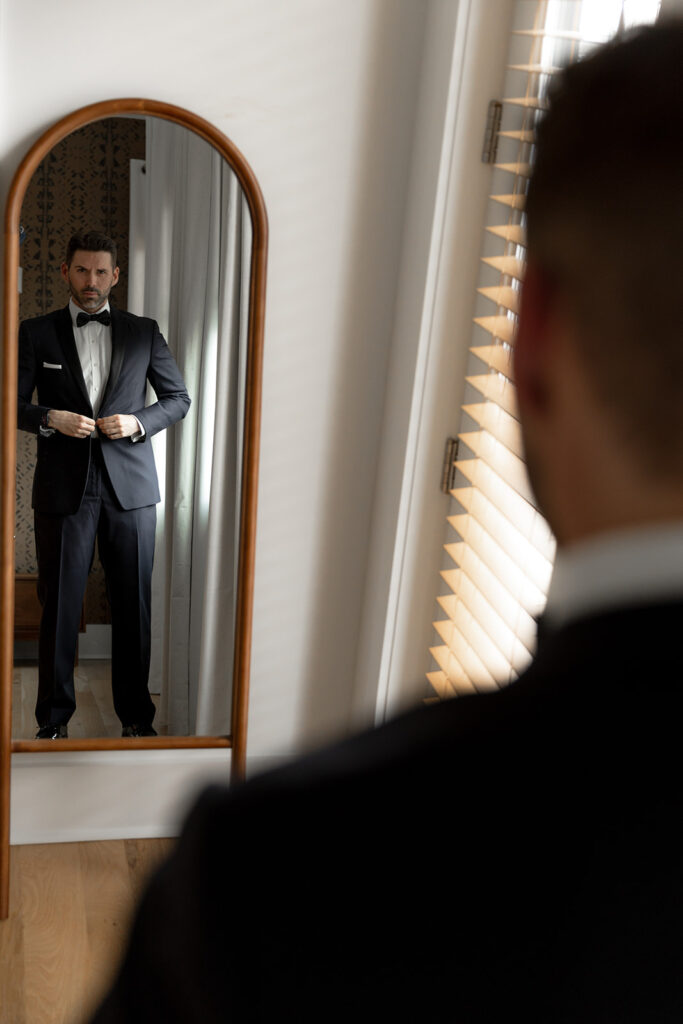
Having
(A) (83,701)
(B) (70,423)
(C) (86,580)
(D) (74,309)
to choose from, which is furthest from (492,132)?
(A) (83,701)

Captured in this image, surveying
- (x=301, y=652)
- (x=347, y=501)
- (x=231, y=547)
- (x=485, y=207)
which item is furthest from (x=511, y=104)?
(x=301, y=652)

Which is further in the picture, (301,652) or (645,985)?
(301,652)

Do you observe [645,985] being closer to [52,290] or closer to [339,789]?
[339,789]

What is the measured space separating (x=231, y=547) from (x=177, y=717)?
0.39 m

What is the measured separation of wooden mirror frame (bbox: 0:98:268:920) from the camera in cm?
185

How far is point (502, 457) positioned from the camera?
1.83 meters

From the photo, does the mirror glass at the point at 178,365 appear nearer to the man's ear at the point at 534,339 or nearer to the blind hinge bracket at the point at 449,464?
the blind hinge bracket at the point at 449,464

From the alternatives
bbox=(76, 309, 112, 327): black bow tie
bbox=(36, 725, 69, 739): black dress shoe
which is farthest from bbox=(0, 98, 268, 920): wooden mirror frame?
bbox=(76, 309, 112, 327): black bow tie

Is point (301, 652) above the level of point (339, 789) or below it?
below

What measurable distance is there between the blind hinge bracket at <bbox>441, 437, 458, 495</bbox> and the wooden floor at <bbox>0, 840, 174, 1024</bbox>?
103cm

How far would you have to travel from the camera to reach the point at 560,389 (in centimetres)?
39

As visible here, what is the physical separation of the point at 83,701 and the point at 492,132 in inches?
54.9

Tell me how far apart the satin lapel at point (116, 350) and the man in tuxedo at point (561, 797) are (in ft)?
5.44

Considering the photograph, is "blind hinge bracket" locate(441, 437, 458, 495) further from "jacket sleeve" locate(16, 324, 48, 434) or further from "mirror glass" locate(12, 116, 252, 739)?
"jacket sleeve" locate(16, 324, 48, 434)
